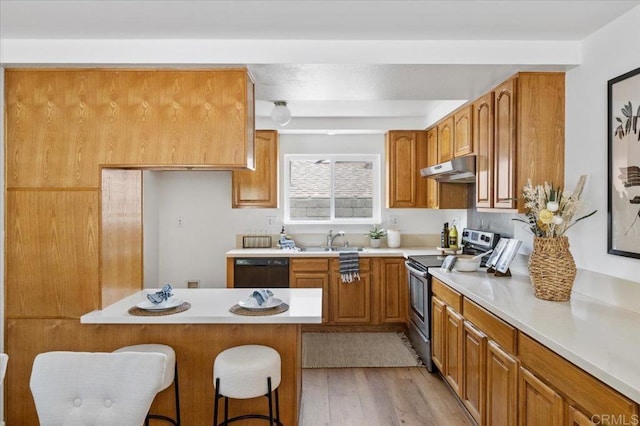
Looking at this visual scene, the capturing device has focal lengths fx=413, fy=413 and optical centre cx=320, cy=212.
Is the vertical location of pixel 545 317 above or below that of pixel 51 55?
below

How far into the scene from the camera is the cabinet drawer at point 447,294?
279 centimetres

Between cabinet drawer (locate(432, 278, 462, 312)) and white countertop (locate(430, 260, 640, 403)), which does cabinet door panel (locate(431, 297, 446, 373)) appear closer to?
cabinet drawer (locate(432, 278, 462, 312))

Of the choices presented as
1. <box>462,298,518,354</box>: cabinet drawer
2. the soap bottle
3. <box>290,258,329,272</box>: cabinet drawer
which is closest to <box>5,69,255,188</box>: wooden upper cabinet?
<box>462,298,518,354</box>: cabinet drawer

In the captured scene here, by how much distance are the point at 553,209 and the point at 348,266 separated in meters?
2.45

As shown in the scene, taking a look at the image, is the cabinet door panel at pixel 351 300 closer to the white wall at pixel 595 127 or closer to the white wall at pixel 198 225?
the white wall at pixel 198 225

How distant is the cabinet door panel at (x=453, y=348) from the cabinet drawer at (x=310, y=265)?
1645 mm

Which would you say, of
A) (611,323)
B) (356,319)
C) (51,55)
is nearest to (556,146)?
(611,323)

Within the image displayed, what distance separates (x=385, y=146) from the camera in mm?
5027

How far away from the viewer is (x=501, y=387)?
7.03ft

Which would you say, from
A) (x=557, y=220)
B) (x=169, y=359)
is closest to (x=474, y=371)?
→ (x=557, y=220)

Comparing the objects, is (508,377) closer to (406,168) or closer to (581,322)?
(581,322)

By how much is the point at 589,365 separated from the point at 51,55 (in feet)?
9.95

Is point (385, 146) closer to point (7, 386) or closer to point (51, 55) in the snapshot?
point (51, 55)

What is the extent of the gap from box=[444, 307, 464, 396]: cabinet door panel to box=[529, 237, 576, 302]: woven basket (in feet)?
2.14
